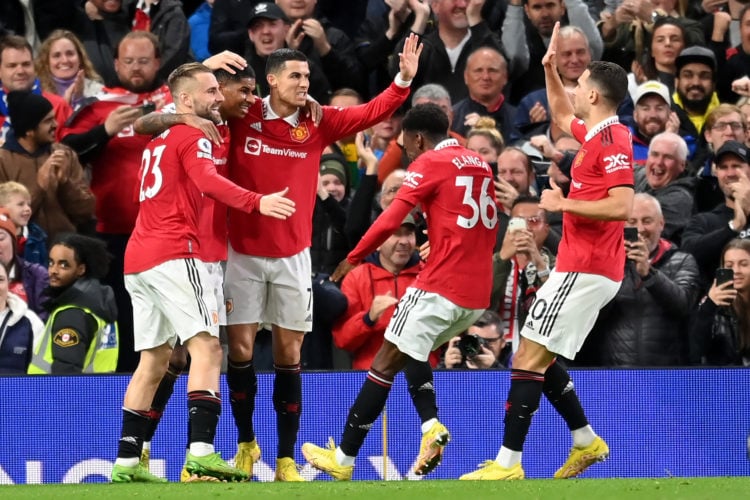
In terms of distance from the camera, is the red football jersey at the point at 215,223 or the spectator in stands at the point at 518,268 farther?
the spectator in stands at the point at 518,268

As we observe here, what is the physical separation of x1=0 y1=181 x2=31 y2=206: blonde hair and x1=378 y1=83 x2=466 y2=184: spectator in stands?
2.83 meters

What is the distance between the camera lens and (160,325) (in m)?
8.98

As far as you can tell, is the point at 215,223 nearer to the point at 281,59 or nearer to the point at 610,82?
the point at 281,59

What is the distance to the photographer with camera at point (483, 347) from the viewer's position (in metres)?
11.0

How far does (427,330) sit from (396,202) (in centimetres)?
79

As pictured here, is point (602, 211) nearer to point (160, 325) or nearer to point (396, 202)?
point (396, 202)

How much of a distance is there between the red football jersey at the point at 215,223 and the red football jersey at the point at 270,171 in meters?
0.09

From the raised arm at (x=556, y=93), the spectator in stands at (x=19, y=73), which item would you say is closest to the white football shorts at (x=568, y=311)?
the raised arm at (x=556, y=93)

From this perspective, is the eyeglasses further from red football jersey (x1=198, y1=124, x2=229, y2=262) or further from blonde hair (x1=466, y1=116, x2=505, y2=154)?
red football jersey (x1=198, y1=124, x2=229, y2=262)

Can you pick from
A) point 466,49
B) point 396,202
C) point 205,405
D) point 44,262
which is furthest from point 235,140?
point 466,49

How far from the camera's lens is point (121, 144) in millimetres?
12773

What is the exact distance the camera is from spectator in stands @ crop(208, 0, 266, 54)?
579 inches

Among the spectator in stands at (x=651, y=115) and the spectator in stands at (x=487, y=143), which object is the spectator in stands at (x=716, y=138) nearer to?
the spectator in stands at (x=651, y=115)

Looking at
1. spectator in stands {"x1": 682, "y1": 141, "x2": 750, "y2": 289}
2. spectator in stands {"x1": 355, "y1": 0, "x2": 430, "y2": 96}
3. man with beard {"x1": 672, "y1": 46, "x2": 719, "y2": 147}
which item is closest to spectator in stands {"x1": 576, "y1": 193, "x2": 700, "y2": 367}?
spectator in stands {"x1": 682, "y1": 141, "x2": 750, "y2": 289}
